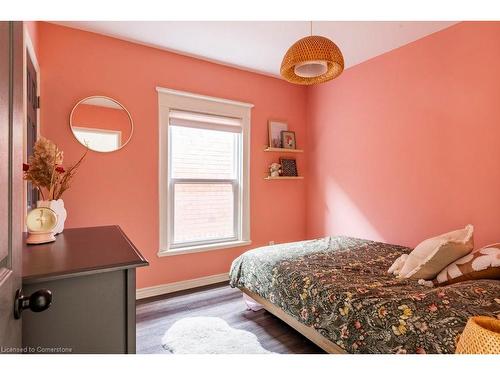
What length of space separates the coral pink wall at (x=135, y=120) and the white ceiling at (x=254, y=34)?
181mm

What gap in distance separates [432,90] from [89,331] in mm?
3353

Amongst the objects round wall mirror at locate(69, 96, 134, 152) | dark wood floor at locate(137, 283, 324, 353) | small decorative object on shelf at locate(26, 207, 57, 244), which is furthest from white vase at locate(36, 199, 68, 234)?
round wall mirror at locate(69, 96, 134, 152)

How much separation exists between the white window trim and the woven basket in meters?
2.86

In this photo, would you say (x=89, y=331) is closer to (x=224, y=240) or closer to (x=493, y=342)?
(x=493, y=342)

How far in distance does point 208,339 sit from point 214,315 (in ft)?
1.39

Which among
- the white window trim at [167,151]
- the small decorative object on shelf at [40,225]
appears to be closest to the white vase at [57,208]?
the small decorative object on shelf at [40,225]

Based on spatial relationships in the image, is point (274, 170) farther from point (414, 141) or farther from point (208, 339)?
point (208, 339)

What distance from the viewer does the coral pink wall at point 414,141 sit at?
2.48m

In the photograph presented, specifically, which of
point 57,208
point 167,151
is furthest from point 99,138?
point 57,208

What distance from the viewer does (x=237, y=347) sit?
2088 mm

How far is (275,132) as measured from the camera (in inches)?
155

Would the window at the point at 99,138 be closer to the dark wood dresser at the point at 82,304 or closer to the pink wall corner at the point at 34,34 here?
the pink wall corner at the point at 34,34

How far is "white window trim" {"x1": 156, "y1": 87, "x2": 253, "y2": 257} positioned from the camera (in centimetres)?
312

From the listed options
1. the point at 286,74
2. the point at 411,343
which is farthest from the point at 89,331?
the point at 286,74
